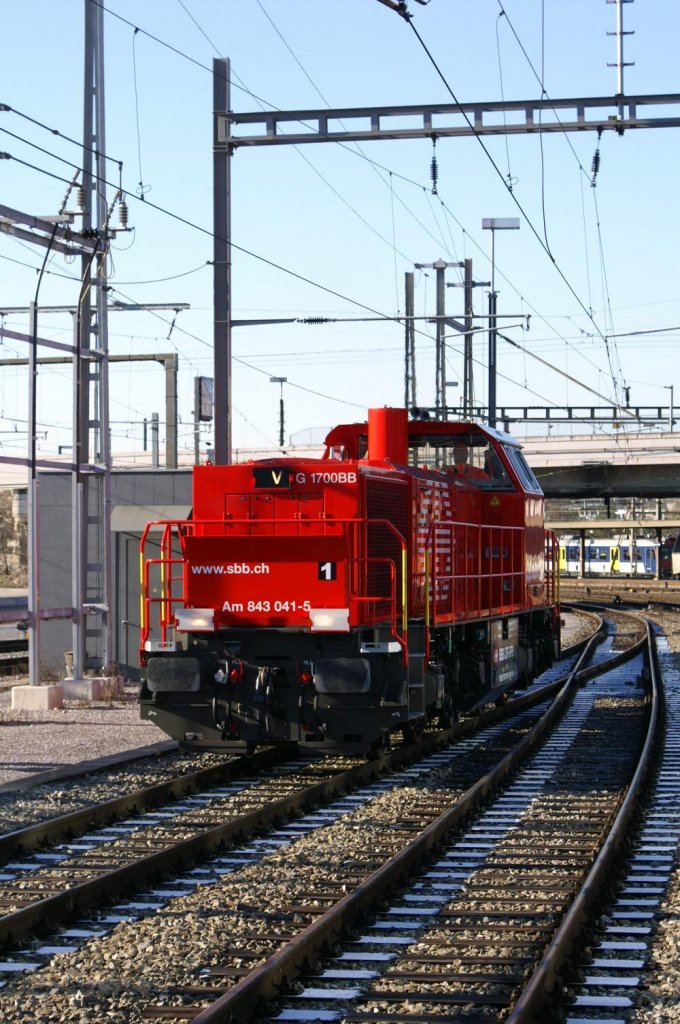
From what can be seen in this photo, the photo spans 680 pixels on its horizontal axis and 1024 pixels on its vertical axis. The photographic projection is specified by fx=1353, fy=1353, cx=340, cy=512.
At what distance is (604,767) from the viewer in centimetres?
1311

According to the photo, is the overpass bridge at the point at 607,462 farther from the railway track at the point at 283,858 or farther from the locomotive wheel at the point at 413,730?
the railway track at the point at 283,858

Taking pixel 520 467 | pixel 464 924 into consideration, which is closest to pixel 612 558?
pixel 520 467

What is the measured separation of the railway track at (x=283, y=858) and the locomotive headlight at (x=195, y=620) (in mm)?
1514

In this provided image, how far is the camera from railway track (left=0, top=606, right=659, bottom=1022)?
21.1 ft

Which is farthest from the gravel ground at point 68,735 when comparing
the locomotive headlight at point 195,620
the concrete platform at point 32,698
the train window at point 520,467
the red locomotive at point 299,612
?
the train window at point 520,467

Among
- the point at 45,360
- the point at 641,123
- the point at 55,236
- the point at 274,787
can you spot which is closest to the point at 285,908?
the point at 274,787

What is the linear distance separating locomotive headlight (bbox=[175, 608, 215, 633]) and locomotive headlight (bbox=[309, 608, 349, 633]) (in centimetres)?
95

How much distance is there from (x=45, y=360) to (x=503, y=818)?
23017 millimetres

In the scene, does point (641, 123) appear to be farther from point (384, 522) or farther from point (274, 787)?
point (274, 787)

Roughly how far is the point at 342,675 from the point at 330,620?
0.48 m

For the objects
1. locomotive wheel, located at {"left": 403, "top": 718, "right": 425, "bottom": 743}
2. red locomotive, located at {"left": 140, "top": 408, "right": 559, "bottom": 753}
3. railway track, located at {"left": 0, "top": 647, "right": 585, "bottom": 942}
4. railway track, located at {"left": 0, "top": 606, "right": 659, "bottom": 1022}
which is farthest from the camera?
locomotive wheel, located at {"left": 403, "top": 718, "right": 425, "bottom": 743}

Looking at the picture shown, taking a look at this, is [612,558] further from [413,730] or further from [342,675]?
[342,675]

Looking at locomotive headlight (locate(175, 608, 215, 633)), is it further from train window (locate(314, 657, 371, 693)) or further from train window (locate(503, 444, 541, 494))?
train window (locate(503, 444, 541, 494))

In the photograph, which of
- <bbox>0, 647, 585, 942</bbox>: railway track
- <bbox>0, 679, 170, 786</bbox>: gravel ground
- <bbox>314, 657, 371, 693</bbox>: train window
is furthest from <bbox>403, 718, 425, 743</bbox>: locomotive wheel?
<bbox>0, 679, 170, 786</bbox>: gravel ground
